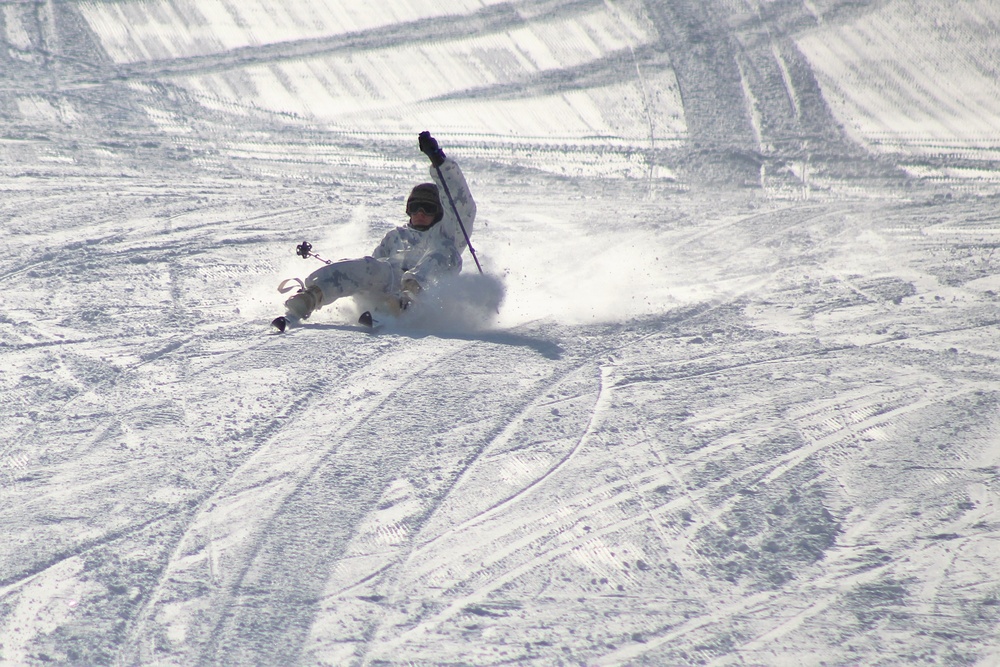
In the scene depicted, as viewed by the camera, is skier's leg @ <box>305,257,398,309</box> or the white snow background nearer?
the white snow background

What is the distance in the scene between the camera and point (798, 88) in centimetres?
1128

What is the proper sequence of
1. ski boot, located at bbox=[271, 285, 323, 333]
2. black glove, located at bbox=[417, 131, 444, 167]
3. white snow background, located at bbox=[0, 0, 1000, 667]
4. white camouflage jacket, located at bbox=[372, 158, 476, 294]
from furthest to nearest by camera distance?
white camouflage jacket, located at bbox=[372, 158, 476, 294] < black glove, located at bbox=[417, 131, 444, 167] < ski boot, located at bbox=[271, 285, 323, 333] < white snow background, located at bbox=[0, 0, 1000, 667]

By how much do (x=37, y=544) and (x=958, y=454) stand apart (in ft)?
13.4

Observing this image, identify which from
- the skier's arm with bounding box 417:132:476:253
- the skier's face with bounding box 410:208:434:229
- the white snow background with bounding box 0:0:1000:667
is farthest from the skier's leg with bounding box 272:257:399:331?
the skier's arm with bounding box 417:132:476:253

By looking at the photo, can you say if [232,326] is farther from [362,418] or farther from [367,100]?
[367,100]

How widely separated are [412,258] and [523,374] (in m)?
1.41

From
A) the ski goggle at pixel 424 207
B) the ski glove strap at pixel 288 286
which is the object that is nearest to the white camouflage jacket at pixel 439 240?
the ski goggle at pixel 424 207

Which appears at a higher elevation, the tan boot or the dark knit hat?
the dark knit hat

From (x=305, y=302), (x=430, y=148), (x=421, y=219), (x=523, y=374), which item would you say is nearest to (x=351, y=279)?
(x=305, y=302)

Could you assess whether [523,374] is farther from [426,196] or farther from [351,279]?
[426,196]

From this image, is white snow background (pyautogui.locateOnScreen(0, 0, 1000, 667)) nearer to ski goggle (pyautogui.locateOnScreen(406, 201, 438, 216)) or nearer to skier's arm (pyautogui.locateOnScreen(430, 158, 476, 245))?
skier's arm (pyautogui.locateOnScreen(430, 158, 476, 245))

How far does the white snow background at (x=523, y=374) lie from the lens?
3535 millimetres

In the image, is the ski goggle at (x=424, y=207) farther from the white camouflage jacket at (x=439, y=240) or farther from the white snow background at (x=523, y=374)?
the white snow background at (x=523, y=374)

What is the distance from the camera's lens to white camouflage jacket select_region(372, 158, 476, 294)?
6.32 metres
